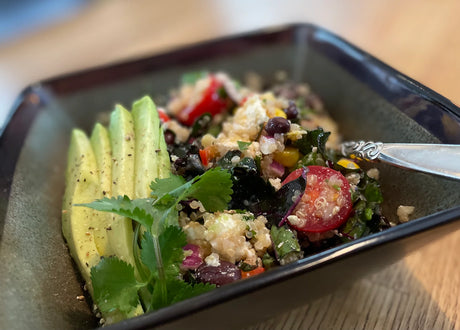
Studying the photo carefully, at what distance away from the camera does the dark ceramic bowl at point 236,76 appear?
121 centimetres

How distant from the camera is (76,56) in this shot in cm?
364

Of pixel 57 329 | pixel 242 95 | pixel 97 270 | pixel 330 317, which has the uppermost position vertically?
pixel 242 95

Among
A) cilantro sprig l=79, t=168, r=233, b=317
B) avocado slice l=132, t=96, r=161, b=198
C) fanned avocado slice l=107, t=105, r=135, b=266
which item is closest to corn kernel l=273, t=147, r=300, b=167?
cilantro sprig l=79, t=168, r=233, b=317

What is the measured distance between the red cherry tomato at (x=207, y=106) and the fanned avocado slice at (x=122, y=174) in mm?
455

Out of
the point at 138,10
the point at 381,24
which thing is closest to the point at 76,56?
the point at 138,10

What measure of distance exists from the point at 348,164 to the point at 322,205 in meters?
0.29

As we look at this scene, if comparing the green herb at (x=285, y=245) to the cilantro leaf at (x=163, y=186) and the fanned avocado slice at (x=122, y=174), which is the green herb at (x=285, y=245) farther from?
the fanned avocado slice at (x=122, y=174)

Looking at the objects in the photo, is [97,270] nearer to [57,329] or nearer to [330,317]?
[57,329]

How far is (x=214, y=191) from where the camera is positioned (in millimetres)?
1405

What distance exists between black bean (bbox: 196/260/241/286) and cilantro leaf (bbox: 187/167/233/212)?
20 centimetres

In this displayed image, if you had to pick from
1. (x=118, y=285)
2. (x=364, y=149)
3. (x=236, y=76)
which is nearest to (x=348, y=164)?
(x=364, y=149)

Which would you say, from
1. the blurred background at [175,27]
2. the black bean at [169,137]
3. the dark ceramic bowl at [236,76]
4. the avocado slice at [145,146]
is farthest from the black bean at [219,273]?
the blurred background at [175,27]

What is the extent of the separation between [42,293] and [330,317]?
1.06 m

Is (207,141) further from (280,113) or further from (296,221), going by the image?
(296,221)
